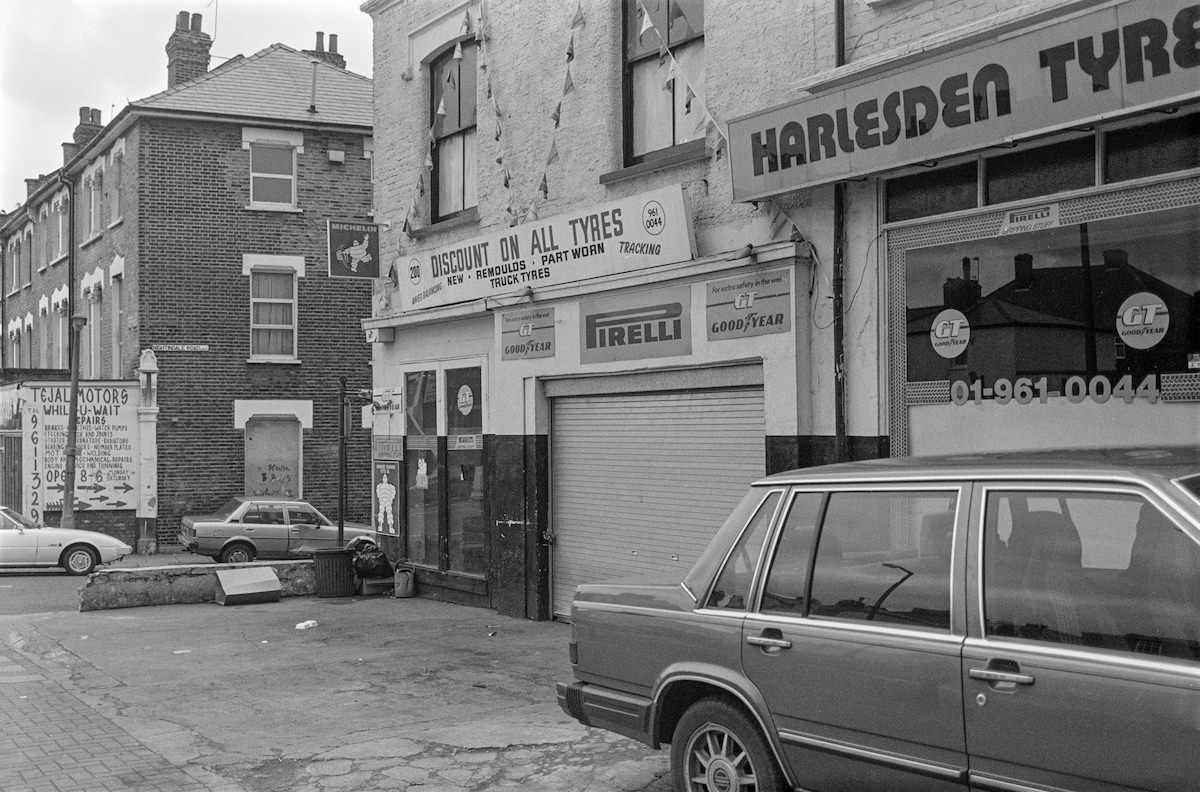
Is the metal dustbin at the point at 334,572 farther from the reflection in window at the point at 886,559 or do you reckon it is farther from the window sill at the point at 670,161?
the reflection in window at the point at 886,559

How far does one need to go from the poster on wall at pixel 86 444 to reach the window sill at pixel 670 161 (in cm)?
1739

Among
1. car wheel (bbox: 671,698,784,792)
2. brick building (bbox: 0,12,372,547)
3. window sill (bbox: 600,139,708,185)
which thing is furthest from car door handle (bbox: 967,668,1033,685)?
brick building (bbox: 0,12,372,547)

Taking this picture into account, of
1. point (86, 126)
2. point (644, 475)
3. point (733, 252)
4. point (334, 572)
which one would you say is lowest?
point (334, 572)

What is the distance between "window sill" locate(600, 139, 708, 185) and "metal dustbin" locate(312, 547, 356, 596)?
6652 millimetres

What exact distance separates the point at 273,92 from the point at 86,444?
927 centimetres

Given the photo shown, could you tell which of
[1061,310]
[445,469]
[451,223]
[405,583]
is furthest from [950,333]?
[405,583]

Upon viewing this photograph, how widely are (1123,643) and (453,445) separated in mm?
11797

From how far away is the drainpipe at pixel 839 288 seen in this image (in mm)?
9797

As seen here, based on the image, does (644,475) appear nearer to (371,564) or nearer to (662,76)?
(662,76)

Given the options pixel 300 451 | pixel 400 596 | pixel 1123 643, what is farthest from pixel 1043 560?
pixel 300 451

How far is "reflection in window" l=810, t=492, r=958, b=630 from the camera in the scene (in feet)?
14.9

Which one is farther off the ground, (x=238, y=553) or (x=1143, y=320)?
(x=1143, y=320)

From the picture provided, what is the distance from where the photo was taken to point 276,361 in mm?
27219

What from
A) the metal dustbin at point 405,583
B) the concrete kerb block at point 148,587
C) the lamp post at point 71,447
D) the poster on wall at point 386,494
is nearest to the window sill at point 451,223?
the poster on wall at point 386,494
